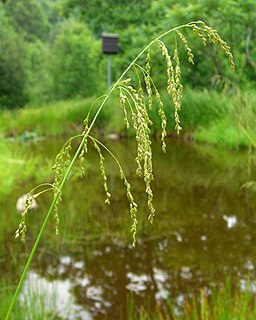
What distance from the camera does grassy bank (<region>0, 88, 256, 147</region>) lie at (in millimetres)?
10031

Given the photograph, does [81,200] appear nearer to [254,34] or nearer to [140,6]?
[254,34]

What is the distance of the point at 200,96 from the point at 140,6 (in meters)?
8.93

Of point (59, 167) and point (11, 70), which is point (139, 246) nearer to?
point (59, 167)

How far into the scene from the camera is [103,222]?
4965 millimetres

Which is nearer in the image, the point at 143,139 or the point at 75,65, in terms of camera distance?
the point at 143,139

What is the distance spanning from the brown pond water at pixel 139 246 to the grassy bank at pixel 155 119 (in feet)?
9.91

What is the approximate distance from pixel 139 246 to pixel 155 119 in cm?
776

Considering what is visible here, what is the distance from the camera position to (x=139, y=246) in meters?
4.26

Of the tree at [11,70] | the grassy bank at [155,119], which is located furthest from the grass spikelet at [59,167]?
the tree at [11,70]

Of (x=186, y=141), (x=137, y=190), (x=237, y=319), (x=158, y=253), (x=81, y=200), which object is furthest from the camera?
(x=186, y=141)

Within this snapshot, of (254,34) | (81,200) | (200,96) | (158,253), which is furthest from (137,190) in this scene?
(254,34)

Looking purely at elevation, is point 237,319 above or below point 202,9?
below

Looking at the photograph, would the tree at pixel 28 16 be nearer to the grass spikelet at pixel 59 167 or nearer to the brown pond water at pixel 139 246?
the brown pond water at pixel 139 246

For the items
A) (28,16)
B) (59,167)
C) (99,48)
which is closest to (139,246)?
(59,167)
